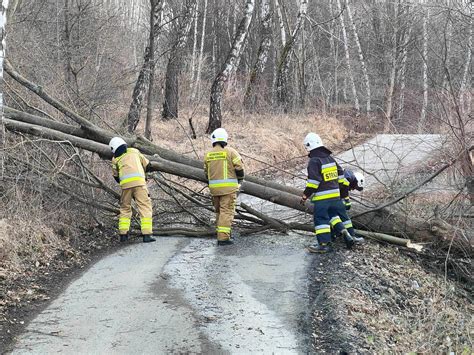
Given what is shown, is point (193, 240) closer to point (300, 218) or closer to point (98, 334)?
point (300, 218)

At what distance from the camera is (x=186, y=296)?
5668mm

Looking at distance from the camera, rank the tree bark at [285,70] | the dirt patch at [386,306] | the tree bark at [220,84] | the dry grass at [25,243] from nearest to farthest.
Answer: the dirt patch at [386,306], the dry grass at [25,243], the tree bark at [220,84], the tree bark at [285,70]

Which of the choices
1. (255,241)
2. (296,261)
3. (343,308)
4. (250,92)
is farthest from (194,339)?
(250,92)

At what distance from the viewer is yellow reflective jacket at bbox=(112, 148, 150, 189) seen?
26.6 feet

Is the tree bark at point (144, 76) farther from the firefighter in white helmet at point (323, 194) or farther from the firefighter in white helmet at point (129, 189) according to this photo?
the firefighter in white helmet at point (323, 194)

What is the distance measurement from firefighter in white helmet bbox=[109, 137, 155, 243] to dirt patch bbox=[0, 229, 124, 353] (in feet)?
1.42

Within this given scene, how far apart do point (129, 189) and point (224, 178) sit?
1.42m

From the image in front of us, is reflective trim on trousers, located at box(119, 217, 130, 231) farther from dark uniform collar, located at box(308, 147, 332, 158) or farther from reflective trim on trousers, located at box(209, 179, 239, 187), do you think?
dark uniform collar, located at box(308, 147, 332, 158)

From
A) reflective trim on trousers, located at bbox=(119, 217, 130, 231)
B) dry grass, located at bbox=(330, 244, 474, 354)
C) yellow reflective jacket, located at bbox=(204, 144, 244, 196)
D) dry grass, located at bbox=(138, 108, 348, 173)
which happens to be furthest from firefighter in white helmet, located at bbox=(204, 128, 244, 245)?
dry grass, located at bbox=(138, 108, 348, 173)

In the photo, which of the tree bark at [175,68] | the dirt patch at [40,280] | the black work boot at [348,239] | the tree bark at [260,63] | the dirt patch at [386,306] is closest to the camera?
the dirt patch at [386,306]

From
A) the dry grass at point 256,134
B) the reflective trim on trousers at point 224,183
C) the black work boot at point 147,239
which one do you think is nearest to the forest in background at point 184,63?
the dry grass at point 256,134

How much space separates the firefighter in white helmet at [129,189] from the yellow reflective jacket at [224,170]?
40.6 inches

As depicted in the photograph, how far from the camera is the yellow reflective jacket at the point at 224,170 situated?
8.09m

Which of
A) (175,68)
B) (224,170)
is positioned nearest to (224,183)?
(224,170)
